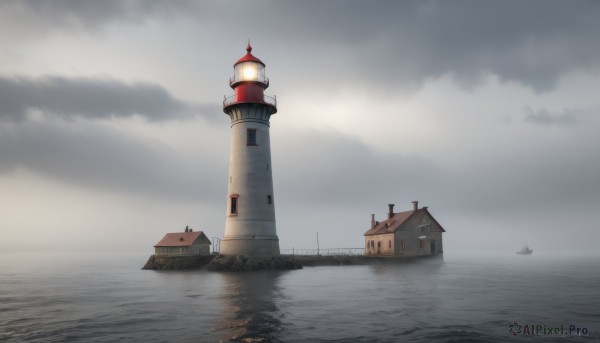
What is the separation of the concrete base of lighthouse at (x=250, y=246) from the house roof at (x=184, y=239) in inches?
530

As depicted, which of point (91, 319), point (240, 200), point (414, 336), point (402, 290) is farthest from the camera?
point (240, 200)

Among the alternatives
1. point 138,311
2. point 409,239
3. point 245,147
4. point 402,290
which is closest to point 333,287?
point 402,290

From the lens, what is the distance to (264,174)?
44438mm

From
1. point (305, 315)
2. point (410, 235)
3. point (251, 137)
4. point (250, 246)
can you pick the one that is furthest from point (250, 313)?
point (410, 235)

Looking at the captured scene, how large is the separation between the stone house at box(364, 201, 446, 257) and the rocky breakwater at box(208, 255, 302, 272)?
18780 millimetres

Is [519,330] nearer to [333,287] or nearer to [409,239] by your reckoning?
[333,287]

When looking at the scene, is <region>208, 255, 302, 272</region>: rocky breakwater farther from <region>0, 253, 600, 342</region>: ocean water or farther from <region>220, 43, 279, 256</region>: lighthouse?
<region>0, 253, 600, 342</region>: ocean water

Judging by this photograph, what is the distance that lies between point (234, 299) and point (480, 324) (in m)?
12.1

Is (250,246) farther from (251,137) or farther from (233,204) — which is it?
(251,137)

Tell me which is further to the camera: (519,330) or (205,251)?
(205,251)

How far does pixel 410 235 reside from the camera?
5819 cm

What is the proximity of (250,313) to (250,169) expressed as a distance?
25522 mm

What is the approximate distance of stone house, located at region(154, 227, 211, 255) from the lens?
183 ft

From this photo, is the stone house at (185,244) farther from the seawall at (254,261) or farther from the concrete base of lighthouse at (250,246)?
the concrete base of lighthouse at (250,246)
